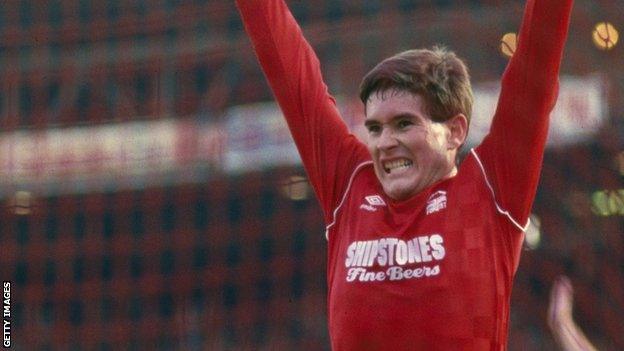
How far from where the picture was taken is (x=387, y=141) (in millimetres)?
2369

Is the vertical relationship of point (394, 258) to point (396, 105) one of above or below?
below

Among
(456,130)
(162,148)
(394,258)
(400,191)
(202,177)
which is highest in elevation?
(456,130)

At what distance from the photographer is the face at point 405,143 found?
2.37 m

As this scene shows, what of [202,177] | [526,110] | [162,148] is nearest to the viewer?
[526,110]

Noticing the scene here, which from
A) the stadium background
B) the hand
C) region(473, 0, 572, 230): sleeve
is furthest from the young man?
the stadium background

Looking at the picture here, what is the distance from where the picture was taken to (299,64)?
2.56 metres

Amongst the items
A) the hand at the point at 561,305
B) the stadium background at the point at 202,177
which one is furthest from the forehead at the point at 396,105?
the stadium background at the point at 202,177

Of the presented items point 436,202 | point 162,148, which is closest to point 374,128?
point 436,202

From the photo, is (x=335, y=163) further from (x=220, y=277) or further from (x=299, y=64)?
(x=220, y=277)

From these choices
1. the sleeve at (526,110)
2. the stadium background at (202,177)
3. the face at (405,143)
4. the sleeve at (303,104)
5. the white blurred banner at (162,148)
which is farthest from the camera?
the stadium background at (202,177)

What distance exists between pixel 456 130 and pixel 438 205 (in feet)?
0.47

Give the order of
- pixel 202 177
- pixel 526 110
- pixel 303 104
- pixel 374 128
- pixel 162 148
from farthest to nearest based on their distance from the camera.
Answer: pixel 202 177, pixel 162 148, pixel 303 104, pixel 374 128, pixel 526 110

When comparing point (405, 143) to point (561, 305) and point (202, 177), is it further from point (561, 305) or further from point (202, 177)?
point (202, 177)

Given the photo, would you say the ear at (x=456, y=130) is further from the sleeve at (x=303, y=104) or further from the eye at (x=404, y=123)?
the sleeve at (x=303, y=104)
